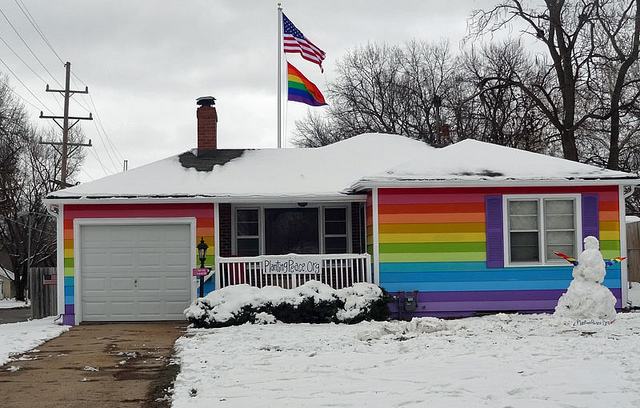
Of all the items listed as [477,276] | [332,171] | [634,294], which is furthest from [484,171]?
[634,294]

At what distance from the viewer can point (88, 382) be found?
27.1ft

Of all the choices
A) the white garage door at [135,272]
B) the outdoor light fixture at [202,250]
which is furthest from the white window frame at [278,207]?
the outdoor light fixture at [202,250]

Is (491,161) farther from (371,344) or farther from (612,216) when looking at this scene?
(371,344)

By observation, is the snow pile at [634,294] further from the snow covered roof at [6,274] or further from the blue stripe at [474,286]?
the snow covered roof at [6,274]

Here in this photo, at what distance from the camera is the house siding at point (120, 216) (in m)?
15.0

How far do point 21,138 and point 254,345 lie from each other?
30.1m

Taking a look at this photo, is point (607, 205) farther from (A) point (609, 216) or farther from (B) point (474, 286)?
(B) point (474, 286)

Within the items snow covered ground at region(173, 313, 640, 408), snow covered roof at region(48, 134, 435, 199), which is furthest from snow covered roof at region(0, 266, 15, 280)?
snow covered ground at region(173, 313, 640, 408)

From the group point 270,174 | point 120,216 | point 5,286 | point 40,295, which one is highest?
point 270,174

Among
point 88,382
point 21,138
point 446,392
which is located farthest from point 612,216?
point 21,138

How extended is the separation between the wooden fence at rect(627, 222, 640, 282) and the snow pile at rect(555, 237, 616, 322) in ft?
44.5

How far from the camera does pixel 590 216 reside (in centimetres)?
1423

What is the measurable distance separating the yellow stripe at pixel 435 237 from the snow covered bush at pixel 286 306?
1.28 meters

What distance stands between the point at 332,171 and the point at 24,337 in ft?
25.2
